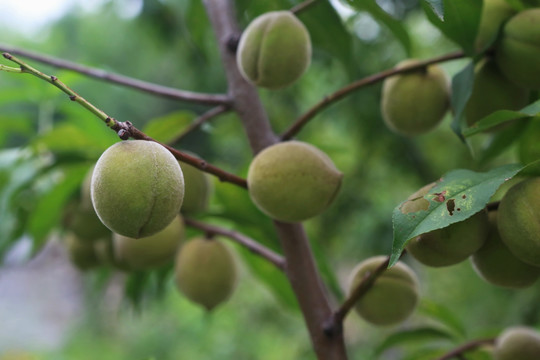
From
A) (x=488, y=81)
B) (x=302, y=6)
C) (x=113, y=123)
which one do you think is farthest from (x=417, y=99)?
(x=113, y=123)

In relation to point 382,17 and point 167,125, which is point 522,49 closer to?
point 382,17

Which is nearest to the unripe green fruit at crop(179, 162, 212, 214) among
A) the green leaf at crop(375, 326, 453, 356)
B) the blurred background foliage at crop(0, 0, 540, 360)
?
the blurred background foliage at crop(0, 0, 540, 360)

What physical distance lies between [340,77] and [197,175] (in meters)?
2.27

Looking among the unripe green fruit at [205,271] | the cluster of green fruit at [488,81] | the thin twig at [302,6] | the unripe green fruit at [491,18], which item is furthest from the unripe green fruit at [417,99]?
the unripe green fruit at [205,271]

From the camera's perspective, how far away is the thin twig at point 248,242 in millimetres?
1028

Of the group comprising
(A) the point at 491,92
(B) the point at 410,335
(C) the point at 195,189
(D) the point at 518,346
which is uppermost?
(A) the point at 491,92

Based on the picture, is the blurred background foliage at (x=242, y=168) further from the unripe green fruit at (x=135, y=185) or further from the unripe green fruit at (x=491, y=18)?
the unripe green fruit at (x=135, y=185)

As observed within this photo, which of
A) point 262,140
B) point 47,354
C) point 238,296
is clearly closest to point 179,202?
point 262,140

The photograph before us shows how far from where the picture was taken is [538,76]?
2.98ft

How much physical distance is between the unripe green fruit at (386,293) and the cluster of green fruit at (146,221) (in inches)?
13.4

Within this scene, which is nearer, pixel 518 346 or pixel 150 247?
pixel 518 346

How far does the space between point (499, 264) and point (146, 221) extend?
0.49 m

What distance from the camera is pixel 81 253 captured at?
4.58ft

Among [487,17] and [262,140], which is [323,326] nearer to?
[262,140]
